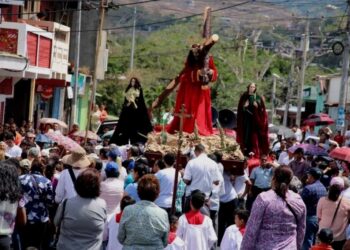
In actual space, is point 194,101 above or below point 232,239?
above

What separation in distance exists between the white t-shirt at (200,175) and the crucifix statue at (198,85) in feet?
15.7

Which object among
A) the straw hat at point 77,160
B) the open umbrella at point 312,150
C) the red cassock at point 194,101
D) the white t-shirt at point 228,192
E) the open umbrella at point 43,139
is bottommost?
the white t-shirt at point 228,192

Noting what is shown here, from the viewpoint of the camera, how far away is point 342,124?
42.6m

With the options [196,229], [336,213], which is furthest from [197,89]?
[196,229]

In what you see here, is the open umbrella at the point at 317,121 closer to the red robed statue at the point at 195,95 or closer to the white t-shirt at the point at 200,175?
the red robed statue at the point at 195,95

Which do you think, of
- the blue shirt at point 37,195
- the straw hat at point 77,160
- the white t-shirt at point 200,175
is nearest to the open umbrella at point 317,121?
the white t-shirt at point 200,175

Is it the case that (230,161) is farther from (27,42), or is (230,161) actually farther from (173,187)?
(27,42)

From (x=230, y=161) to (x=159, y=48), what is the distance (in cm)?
8066

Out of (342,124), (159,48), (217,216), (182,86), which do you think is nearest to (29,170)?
(217,216)

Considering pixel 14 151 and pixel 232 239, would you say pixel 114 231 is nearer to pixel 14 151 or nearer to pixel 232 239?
pixel 232 239

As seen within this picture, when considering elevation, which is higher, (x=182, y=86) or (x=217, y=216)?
(x=182, y=86)

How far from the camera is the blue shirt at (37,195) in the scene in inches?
619

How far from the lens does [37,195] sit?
1577cm

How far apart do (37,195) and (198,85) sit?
9.81 meters
